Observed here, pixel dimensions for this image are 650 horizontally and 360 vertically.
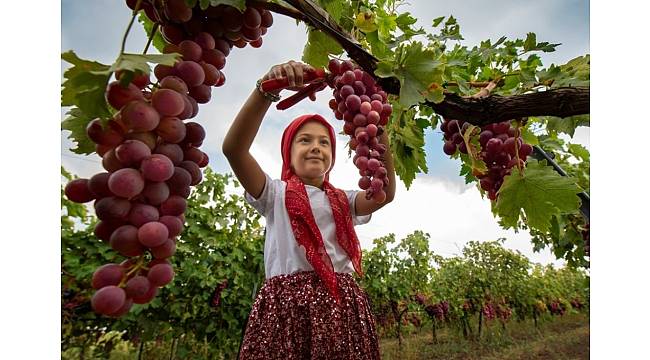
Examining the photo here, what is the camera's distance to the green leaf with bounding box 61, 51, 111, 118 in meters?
0.40

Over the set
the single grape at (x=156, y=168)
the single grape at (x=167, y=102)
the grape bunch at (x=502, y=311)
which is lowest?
the grape bunch at (x=502, y=311)

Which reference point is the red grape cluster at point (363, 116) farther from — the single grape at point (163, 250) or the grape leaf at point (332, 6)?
the single grape at point (163, 250)

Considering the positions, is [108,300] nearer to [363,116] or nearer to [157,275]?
[157,275]

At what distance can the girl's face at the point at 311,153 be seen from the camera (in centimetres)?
148

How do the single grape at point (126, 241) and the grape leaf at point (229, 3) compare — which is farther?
the grape leaf at point (229, 3)

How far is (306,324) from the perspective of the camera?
47.7 inches

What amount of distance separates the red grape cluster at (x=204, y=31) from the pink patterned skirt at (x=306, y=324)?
2.58 feet

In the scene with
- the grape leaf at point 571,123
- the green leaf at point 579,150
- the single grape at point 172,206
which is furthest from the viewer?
the green leaf at point 579,150

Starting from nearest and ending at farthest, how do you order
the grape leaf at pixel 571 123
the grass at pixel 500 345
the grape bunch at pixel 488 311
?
the grape leaf at pixel 571 123, the grass at pixel 500 345, the grape bunch at pixel 488 311

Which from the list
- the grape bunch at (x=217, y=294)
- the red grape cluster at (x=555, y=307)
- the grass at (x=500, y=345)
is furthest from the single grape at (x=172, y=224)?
the red grape cluster at (x=555, y=307)

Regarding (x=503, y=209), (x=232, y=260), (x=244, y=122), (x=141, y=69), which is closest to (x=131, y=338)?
(x=232, y=260)

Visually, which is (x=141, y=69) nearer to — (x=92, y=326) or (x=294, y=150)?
(x=294, y=150)

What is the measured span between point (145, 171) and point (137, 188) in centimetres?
2

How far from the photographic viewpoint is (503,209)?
90cm
